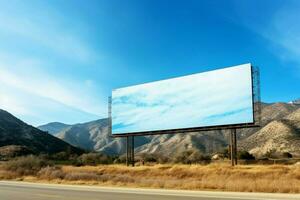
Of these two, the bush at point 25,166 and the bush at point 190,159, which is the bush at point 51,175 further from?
the bush at point 190,159

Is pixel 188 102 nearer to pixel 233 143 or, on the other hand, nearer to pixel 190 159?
pixel 233 143

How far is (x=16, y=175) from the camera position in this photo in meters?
45.6

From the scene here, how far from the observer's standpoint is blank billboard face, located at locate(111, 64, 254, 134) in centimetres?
4288

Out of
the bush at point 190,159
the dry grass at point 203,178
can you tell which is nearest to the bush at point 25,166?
the dry grass at point 203,178

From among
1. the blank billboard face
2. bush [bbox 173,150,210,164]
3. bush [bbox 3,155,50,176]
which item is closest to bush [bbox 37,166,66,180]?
bush [bbox 3,155,50,176]

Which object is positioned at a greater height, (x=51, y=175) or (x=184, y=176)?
(x=51, y=175)

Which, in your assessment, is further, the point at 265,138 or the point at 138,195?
the point at 265,138

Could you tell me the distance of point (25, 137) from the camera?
12950 centimetres

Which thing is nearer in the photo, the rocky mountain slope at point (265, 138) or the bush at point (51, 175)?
the bush at point (51, 175)

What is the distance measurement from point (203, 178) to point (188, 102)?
38.7 ft

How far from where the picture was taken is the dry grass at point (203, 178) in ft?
82.6

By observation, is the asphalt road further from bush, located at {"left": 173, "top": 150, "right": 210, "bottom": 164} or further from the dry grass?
bush, located at {"left": 173, "top": 150, "right": 210, "bottom": 164}

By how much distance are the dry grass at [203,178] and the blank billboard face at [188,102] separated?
458 cm

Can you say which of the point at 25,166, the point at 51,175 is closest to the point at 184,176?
the point at 51,175
